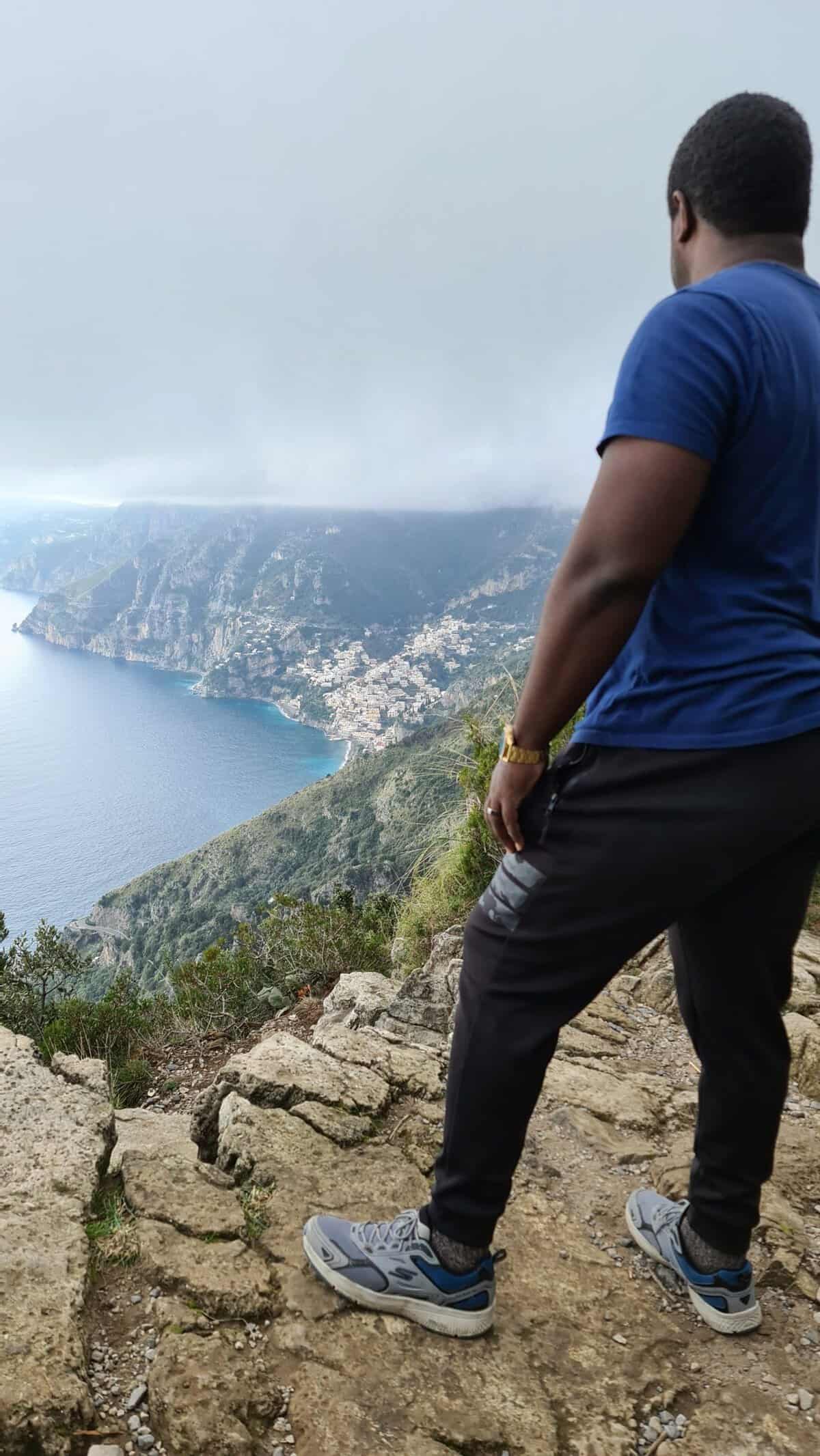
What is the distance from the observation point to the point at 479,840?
183 inches

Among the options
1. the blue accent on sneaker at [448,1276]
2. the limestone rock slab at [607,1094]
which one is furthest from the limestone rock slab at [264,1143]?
the limestone rock slab at [607,1094]

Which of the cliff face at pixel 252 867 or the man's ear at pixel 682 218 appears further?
the cliff face at pixel 252 867

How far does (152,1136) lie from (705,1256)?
1481 millimetres

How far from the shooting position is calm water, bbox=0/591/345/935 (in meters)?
64.9

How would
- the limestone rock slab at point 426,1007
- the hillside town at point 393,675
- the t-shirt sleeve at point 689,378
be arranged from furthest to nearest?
the hillside town at point 393,675
the limestone rock slab at point 426,1007
the t-shirt sleeve at point 689,378

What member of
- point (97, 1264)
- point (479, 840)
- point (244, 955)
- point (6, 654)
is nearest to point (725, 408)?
→ point (97, 1264)

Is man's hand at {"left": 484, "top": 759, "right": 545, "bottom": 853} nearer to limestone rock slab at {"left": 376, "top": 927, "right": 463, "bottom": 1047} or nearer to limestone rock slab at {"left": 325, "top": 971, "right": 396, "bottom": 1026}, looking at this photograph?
limestone rock slab at {"left": 376, "top": 927, "right": 463, "bottom": 1047}

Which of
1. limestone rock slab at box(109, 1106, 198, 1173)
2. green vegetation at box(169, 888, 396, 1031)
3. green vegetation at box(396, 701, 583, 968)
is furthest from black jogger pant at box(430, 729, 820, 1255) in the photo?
green vegetation at box(396, 701, 583, 968)

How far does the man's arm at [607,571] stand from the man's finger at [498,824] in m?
0.13

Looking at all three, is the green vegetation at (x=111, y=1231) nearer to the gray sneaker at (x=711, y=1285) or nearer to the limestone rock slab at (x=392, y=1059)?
the limestone rock slab at (x=392, y=1059)

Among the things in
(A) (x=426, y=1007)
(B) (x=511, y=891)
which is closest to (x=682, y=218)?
(B) (x=511, y=891)

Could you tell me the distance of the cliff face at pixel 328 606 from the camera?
336ft

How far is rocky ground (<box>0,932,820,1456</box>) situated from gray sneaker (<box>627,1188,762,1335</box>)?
0.13 ft

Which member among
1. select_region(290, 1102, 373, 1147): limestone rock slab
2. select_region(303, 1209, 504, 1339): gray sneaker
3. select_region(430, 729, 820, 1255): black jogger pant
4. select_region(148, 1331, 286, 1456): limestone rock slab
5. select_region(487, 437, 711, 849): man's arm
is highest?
select_region(487, 437, 711, 849): man's arm
